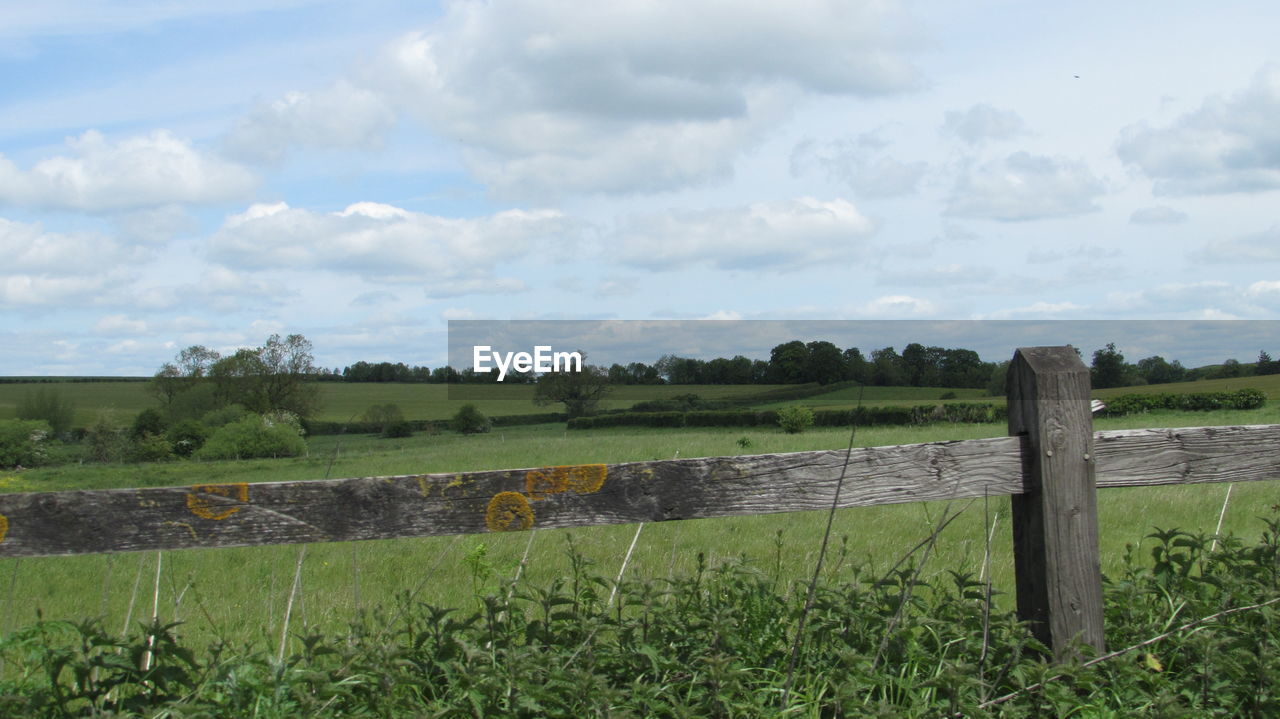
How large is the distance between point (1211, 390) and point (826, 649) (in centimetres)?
3820

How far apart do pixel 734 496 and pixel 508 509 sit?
77cm

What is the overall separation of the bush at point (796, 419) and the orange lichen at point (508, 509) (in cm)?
3403

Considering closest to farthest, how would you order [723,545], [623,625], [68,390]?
[623,625] < [723,545] < [68,390]

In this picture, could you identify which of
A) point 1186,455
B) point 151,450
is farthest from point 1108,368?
point 151,450

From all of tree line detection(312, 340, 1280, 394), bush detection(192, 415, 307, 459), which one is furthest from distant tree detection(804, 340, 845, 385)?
bush detection(192, 415, 307, 459)

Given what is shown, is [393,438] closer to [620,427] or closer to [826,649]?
[620,427]

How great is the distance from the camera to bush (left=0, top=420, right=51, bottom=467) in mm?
50500

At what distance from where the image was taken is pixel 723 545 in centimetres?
888

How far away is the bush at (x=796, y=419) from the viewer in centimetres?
3681

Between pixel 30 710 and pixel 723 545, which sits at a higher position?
pixel 30 710

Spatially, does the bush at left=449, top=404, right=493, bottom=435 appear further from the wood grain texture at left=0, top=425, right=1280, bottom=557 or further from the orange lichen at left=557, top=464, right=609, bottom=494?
the orange lichen at left=557, top=464, right=609, bottom=494

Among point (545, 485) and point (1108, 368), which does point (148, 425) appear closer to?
point (1108, 368)

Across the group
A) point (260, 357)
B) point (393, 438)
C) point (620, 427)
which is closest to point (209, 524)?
point (620, 427)

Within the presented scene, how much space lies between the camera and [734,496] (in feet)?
9.55
